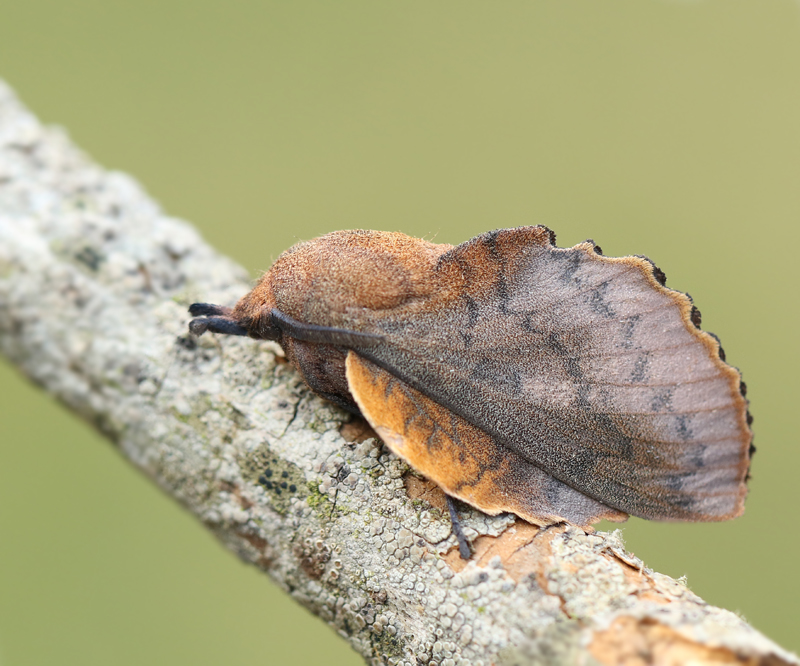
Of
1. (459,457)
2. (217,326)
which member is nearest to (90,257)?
(217,326)

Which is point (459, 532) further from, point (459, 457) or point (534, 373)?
point (534, 373)

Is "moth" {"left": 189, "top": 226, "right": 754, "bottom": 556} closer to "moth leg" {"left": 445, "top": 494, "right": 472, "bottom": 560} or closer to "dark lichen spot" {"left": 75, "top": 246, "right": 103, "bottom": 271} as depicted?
→ "moth leg" {"left": 445, "top": 494, "right": 472, "bottom": 560}

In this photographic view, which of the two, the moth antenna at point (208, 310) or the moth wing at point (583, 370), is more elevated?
the moth wing at point (583, 370)

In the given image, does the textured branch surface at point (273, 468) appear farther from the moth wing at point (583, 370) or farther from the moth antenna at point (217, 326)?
the moth wing at point (583, 370)

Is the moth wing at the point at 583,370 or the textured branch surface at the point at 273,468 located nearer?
the textured branch surface at the point at 273,468

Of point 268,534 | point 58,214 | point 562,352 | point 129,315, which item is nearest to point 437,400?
point 562,352

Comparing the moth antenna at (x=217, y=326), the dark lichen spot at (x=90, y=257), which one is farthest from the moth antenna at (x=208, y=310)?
the dark lichen spot at (x=90, y=257)

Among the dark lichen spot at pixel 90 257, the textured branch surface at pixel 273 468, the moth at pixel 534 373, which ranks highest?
the moth at pixel 534 373

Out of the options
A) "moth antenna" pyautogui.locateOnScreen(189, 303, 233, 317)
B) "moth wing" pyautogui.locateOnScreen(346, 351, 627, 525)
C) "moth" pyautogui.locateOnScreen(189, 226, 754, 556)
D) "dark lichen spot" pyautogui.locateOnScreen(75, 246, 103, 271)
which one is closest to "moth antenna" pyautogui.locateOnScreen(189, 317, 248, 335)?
"moth antenna" pyautogui.locateOnScreen(189, 303, 233, 317)
